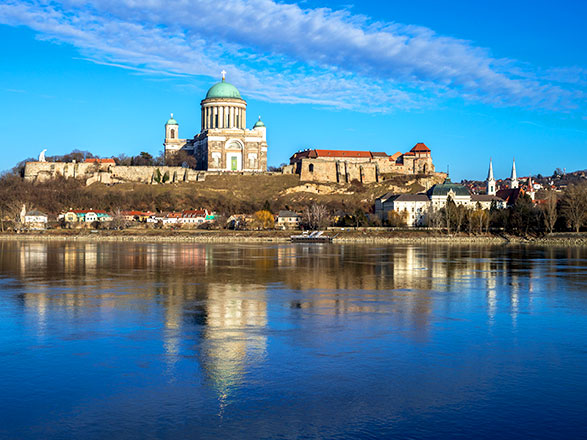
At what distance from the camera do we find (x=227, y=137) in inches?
3314

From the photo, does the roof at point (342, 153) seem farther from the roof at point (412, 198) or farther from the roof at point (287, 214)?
the roof at point (287, 214)

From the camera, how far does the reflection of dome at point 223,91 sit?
8775cm

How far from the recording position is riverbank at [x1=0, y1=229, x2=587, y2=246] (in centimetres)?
5578

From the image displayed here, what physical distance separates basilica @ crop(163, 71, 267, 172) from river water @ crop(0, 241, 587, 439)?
209 feet

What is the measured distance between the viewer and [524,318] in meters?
15.3

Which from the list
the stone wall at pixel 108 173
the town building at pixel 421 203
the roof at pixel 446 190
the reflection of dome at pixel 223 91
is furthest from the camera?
the reflection of dome at pixel 223 91

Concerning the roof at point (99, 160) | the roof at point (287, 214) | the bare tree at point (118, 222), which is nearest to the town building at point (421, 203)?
the roof at point (287, 214)

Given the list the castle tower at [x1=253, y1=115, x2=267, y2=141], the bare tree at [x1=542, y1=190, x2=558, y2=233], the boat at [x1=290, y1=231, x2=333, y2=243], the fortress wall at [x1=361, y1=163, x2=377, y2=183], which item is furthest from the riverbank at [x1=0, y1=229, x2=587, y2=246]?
the castle tower at [x1=253, y1=115, x2=267, y2=141]

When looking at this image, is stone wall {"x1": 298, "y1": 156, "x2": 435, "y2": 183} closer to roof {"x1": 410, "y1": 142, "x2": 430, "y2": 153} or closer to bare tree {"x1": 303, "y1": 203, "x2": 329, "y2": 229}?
roof {"x1": 410, "y1": 142, "x2": 430, "y2": 153}

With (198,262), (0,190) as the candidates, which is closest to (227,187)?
(0,190)

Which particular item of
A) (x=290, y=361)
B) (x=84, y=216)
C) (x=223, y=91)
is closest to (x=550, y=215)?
(x=84, y=216)

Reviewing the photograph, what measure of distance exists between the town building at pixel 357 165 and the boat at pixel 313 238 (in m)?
23.1

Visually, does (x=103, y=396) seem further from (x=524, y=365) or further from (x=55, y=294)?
(x=55, y=294)

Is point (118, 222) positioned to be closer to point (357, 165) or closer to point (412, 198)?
point (412, 198)
